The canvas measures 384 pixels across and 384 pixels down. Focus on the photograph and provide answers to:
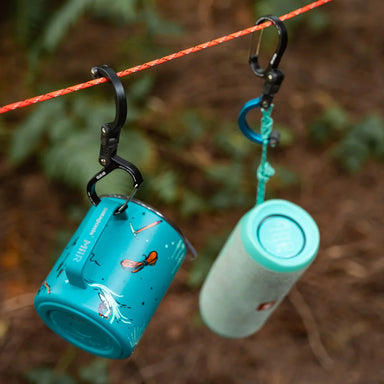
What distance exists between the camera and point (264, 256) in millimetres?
997

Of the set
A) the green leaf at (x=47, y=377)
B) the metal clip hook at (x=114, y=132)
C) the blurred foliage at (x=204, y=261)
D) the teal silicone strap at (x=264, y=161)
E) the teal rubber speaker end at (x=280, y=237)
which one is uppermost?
the metal clip hook at (x=114, y=132)

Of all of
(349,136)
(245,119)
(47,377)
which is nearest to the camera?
(245,119)

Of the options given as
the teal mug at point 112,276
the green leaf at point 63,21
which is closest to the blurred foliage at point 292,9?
the green leaf at point 63,21

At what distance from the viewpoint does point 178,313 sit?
2160 mm

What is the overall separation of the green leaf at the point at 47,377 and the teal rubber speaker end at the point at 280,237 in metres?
1.29

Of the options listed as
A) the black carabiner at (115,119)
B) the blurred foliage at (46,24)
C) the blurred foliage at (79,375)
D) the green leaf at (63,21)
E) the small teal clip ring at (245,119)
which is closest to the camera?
the black carabiner at (115,119)

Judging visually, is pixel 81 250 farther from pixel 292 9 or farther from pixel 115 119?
pixel 292 9

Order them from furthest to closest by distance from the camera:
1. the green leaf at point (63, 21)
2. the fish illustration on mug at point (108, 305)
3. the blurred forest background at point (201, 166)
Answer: the green leaf at point (63, 21), the blurred forest background at point (201, 166), the fish illustration on mug at point (108, 305)

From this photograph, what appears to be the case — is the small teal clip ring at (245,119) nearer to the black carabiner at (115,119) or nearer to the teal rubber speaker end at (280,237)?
the teal rubber speaker end at (280,237)

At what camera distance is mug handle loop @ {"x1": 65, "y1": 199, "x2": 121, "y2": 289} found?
0.79 meters

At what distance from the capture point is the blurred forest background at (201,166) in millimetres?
2051

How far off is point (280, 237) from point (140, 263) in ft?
1.13

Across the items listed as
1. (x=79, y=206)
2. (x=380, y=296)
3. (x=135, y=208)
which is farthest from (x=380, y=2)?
(x=135, y=208)

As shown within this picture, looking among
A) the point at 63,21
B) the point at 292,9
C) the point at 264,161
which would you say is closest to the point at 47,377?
the point at 264,161
